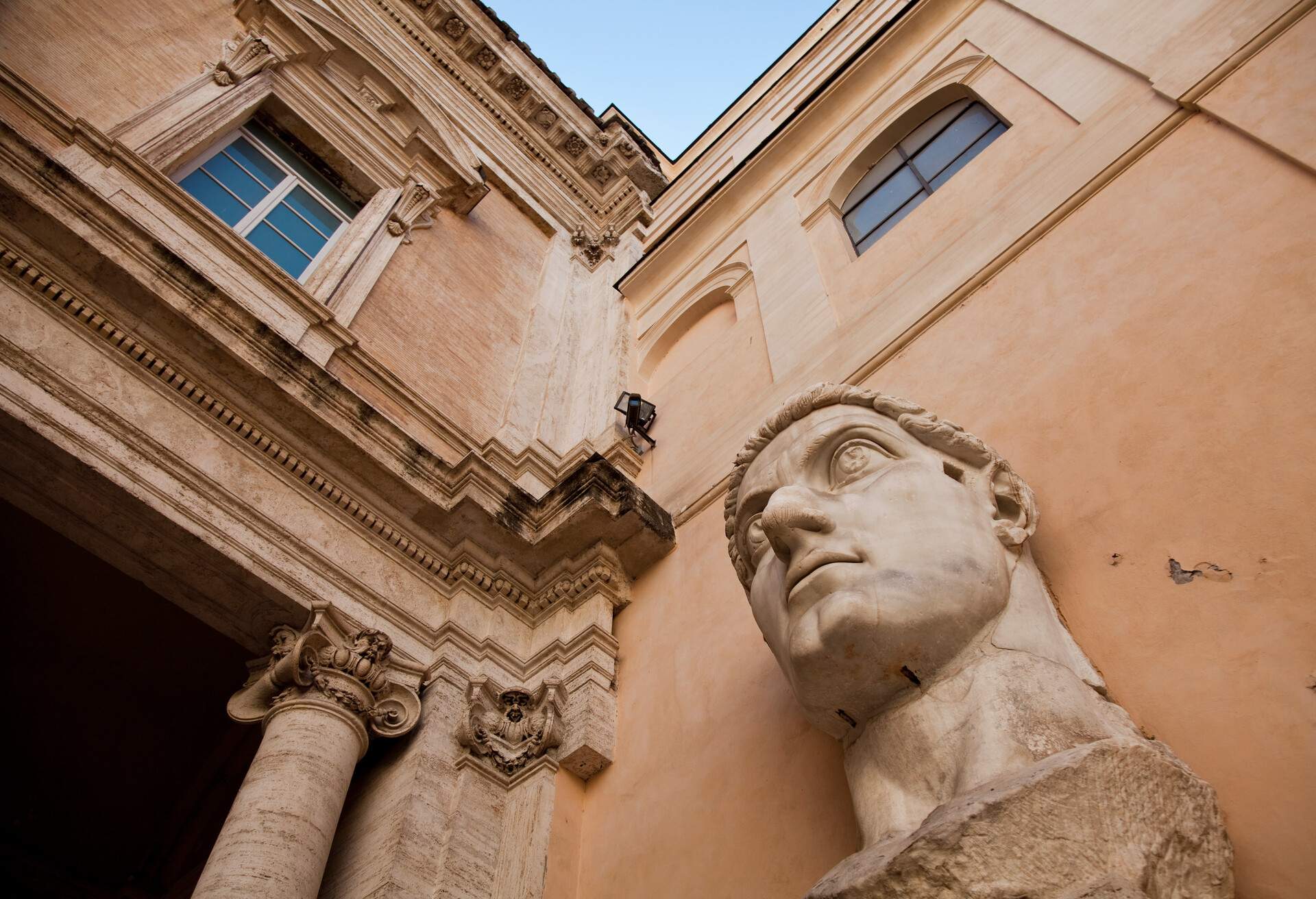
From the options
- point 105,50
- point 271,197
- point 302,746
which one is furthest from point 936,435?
point 105,50

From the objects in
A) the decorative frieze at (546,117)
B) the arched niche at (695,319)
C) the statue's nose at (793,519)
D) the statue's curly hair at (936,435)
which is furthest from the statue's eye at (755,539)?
the decorative frieze at (546,117)

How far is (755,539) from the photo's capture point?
11.6 feet

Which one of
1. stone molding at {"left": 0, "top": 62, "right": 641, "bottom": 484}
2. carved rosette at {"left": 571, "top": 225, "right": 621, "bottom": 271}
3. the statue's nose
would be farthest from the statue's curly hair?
carved rosette at {"left": 571, "top": 225, "right": 621, "bottom": 271}

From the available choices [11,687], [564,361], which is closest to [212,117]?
[564,361]

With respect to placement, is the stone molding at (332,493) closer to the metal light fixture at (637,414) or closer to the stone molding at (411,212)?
the metal light fixture at (637,414)

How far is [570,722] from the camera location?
16.9 feet

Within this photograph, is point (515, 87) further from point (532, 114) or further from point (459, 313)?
point (459, 313)

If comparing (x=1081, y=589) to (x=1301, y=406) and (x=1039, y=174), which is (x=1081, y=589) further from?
(x=1039, y=174)

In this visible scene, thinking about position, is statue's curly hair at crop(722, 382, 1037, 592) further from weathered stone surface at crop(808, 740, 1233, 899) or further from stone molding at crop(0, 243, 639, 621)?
stone molding at crop(0, 243, 639, 621)

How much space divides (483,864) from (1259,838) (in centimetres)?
307

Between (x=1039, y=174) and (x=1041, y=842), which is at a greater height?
(x=1039, y=174)

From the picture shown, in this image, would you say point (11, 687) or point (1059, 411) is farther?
point (11, 687)

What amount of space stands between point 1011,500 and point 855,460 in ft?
1.91

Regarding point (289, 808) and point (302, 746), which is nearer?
point (289, 808)
